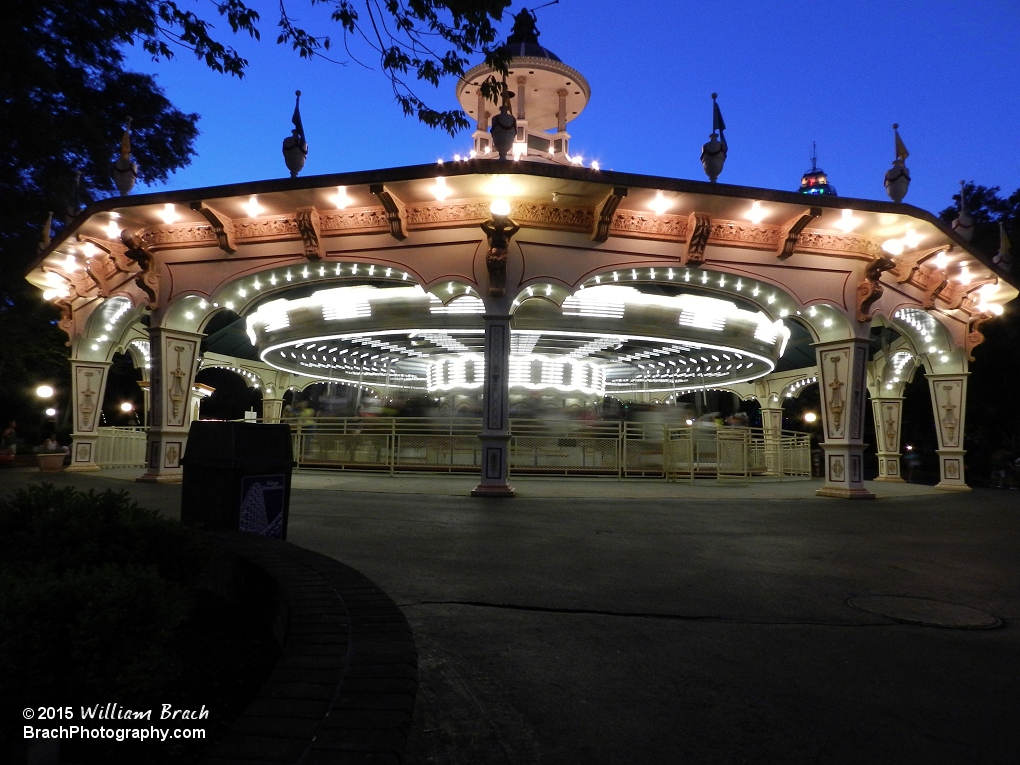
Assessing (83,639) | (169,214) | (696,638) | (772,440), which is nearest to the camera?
(83,639)

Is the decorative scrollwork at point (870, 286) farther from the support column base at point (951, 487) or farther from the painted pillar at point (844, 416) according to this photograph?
the support column base at point (951, 487)

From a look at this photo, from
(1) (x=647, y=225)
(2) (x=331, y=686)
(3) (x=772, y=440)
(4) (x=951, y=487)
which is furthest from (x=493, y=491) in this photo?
(4) (x=951, y=487)

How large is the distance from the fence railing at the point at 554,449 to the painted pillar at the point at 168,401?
4.91 metres

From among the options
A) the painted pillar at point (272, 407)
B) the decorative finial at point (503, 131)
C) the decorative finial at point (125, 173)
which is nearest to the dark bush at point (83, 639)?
the decorative finial at point (503, 131)

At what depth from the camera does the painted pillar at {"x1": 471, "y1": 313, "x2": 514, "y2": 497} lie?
11.9m

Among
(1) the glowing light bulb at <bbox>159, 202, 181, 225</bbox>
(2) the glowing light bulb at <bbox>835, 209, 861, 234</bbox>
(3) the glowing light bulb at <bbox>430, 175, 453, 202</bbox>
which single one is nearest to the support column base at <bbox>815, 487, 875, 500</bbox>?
(2) the glowing light bulb at <bbox>835, 209, 861, 234</bbox>

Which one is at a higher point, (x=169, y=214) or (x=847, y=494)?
(x=169, y=214)

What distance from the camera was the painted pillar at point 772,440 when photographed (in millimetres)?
20595

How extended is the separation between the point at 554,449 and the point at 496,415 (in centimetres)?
633

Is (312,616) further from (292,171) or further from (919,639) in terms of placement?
(292,171)

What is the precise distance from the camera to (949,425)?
58.9 ft

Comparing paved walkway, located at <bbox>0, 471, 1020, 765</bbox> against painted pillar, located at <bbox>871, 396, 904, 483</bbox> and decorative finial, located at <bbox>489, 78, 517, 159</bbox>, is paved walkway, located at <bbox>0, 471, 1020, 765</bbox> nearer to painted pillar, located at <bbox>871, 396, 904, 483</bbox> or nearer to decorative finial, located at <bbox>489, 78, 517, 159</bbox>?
decorative finial, located at <bbox>489, 78, 517, 159</bbox>

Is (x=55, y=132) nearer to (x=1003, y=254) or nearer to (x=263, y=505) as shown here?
(x=263, y=505)

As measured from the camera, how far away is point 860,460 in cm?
1360
